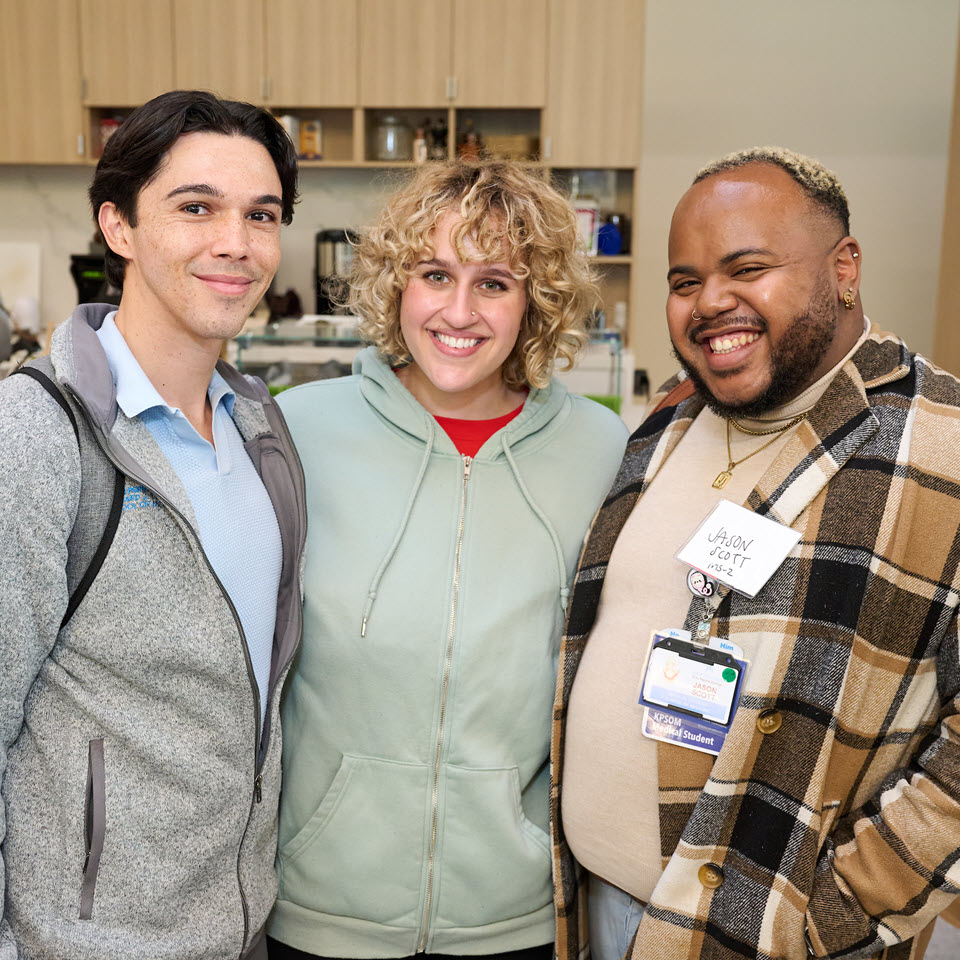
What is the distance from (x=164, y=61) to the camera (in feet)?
16.1

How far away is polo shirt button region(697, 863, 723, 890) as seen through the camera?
1.22 meters

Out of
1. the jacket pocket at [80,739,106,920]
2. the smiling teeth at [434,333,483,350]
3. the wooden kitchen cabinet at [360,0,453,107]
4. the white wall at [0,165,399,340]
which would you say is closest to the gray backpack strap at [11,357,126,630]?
the jacket pocket at [80,739,106,920]

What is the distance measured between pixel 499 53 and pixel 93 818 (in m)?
4.55

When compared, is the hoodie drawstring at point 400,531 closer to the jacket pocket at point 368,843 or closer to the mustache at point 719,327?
the jacket pocket at point 368,843

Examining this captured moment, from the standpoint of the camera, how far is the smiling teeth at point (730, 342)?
4.09ft

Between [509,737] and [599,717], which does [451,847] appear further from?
[599,717]

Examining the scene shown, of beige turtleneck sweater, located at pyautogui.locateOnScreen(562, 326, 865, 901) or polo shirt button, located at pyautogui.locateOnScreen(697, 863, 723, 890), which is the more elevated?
beige turtleneck sweater, located at pyautogui.locateOnScreen(562, 326, 865, 901)

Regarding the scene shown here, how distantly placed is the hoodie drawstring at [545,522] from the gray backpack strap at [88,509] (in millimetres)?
629

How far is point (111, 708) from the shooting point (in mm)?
1101

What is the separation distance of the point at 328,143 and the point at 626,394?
2681mm

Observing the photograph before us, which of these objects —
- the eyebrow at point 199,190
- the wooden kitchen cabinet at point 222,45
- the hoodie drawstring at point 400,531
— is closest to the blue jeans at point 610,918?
the hoodie drawstring at point 400,531

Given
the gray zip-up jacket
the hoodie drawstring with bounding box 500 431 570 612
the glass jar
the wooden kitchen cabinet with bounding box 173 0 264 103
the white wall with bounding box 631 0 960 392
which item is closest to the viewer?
the gray zip-up jacket

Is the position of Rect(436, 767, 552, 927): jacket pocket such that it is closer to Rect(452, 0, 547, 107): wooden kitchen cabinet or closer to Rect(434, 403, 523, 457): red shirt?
Rect(434, 403, 523, 457): red shirt

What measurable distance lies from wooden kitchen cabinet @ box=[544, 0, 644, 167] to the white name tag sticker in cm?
401
